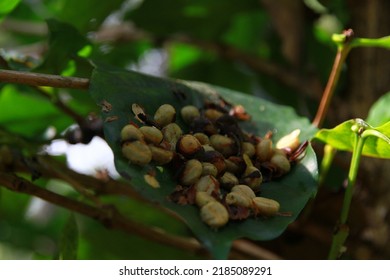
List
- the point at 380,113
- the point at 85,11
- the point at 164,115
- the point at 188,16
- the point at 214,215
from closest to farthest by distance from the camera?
1. the point at 214,215
2. the point at 164,115
3. the point at 380,113
4. the point at 85,11
5. the point at 188,16

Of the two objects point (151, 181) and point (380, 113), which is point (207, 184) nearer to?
point (151, 181)

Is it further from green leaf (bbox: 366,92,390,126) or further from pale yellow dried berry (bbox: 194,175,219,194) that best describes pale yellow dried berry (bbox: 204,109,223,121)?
green leaf (bbox: 366,92,390,126)

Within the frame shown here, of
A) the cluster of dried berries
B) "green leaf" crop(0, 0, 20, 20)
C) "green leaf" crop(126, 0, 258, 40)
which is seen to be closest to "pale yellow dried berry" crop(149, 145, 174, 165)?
the cluster of dried berries

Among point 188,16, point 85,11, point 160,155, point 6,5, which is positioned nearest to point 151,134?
point 160,155

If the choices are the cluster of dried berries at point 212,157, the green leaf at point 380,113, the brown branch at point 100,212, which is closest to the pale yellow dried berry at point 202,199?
the cluster of dried berries at point 212,157

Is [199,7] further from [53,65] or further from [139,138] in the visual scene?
[139,138]

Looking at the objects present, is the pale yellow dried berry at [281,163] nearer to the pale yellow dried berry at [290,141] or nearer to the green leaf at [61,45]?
the pale yellow dried berry at [290,141]

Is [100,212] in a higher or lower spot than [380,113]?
lower

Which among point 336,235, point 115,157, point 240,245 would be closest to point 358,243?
point 240,245
